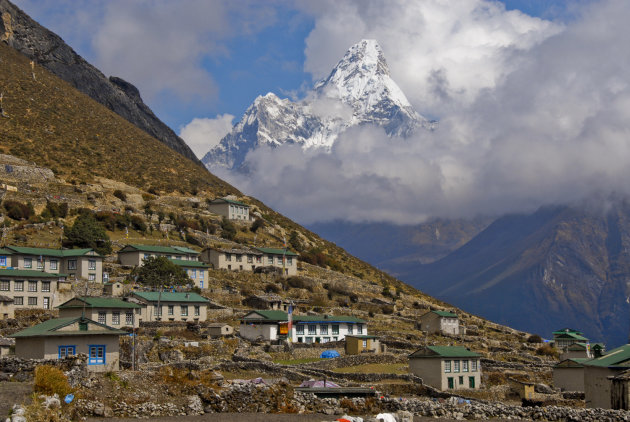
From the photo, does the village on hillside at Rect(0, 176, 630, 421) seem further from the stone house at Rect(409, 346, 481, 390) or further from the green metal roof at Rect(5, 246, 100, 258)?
the green metal roof at Rect(5, 246, 100, 258)

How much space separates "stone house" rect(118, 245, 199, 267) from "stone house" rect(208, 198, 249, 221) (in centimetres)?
3862

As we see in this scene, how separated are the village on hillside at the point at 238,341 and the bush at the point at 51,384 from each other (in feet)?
0.23

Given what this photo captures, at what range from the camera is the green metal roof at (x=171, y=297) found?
258ft

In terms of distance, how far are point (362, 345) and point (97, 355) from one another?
35.5 metres

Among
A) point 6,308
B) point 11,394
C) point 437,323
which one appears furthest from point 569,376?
point 6,308

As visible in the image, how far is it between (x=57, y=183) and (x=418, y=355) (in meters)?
82.7

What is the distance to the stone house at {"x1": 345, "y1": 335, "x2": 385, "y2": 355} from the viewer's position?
7425cm

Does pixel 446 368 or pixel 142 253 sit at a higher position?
pixel 142 253

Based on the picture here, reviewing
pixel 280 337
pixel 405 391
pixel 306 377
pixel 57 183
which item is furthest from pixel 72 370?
pixel 57 183

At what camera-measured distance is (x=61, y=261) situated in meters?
87.2

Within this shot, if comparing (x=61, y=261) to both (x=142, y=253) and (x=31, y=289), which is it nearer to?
(x=31, y=289)

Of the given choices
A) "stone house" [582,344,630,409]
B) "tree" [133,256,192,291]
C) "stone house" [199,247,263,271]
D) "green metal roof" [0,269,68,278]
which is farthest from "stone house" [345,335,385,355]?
"stone house" [199,247,263,271]

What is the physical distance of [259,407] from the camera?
31.3 m

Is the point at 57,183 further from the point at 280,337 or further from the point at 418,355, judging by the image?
the point at 418,355
